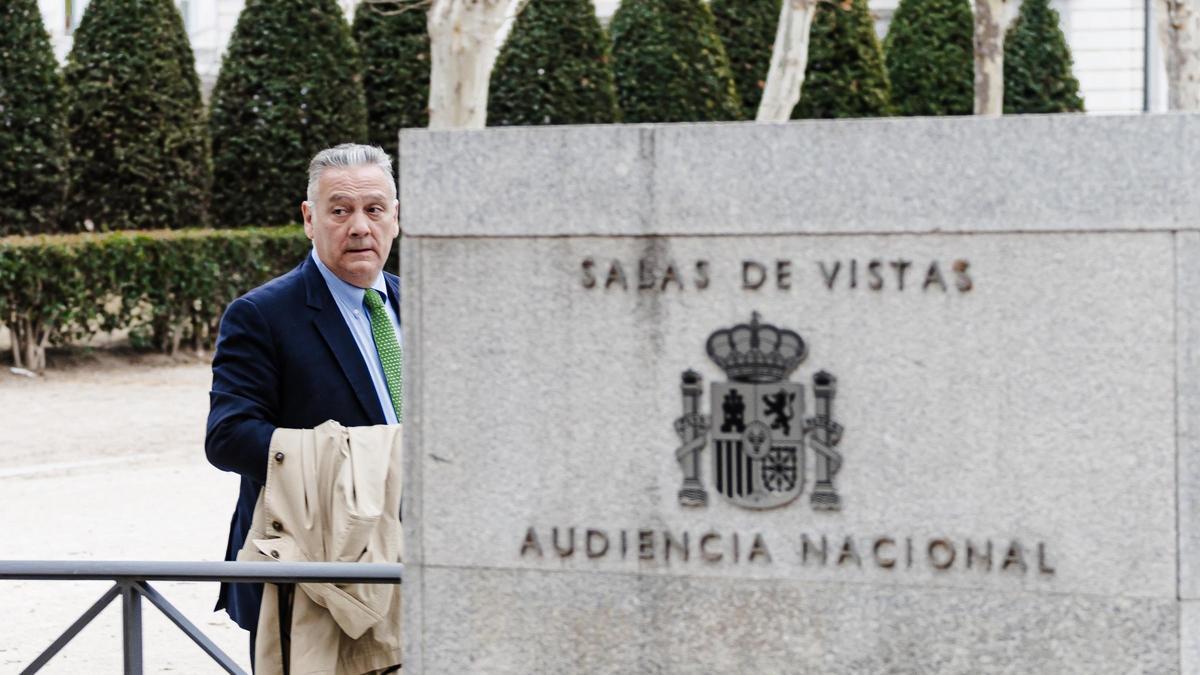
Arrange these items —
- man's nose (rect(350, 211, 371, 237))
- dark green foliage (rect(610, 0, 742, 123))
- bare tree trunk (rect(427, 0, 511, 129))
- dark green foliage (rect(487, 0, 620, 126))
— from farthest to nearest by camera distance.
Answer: dark green foliage (rect(610, 0, 742, 123)) → dark green foliage (rect(487, 0, 620, 126)) → bare tree trunk (rect(427, 0, 511, 129)) → man's nose (rect(350, 211, 371, 237))

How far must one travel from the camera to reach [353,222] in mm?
4215

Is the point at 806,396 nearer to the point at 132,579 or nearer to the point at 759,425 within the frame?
the point at 759,425

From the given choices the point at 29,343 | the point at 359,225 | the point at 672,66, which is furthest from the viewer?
the point at 672,66

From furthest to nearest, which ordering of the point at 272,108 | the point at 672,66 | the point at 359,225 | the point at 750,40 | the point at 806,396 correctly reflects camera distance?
the point at 750,40 → the point at 672,66 → the point at 272,108 → the point at 359,225 → the point at 806,396

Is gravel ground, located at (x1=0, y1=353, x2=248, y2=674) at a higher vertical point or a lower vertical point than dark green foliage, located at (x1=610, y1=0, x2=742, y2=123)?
lower

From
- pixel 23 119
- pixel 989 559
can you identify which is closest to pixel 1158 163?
pixel 989 559

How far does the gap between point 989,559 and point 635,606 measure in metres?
0.64

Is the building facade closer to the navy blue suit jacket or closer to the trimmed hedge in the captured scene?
the trimmed hedge

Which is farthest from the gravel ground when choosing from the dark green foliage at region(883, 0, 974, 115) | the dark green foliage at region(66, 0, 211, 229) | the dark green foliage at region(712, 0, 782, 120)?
the dark green foliage at region(883, 0, 974, 115)

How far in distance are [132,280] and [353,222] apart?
553 inches

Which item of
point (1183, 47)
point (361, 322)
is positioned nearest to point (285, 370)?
point (361, 322)

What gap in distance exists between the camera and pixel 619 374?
10.4ft

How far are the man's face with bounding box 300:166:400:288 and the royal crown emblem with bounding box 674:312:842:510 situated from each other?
4.33 ft

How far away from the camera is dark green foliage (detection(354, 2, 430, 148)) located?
22328mm
